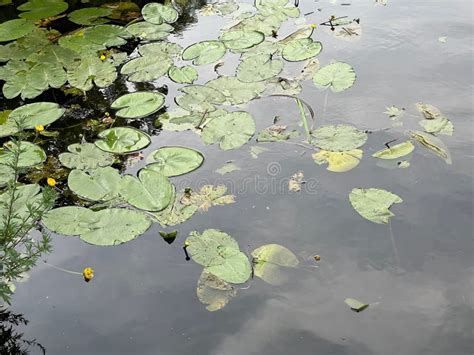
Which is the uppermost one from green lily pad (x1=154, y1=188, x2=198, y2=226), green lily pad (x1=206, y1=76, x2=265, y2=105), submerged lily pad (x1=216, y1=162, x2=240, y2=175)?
green lily pad (x1=206, y1=76, x2=265, y2=105)

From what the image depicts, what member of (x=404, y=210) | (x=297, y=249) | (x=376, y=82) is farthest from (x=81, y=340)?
(x=376, y=82)

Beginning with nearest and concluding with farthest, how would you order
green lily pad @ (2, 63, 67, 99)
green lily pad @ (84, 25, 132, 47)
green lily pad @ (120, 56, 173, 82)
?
green lily pad @ (2, 63, 67, 99) < green lily pad @ (120, 56, 173, 82) < green lily pad @ (84, 25, 132, 47)

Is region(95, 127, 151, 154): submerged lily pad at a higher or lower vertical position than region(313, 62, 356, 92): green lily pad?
lower

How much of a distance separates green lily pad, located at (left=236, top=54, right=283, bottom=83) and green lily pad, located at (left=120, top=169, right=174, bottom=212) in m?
0.99

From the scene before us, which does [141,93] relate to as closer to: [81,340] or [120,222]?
[120,222]

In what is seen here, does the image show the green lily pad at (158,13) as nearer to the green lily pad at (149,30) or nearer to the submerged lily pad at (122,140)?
the green lily pad at (149,30)

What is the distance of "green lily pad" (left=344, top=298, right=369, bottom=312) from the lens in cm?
173

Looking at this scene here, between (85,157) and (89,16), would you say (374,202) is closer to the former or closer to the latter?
Result: (85,157)

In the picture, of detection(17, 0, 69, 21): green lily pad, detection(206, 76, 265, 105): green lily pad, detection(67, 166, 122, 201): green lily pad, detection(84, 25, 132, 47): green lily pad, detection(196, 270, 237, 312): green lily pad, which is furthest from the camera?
detection(17, 0, 69, 21): green lily pad

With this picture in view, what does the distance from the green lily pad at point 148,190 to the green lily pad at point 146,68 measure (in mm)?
993

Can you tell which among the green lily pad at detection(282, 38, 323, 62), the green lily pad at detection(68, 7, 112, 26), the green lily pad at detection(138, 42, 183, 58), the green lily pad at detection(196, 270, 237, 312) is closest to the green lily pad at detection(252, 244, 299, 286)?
the green lily pad at detection(196, 270, 237, 312)

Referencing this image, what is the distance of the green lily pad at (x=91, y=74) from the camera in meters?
2.96

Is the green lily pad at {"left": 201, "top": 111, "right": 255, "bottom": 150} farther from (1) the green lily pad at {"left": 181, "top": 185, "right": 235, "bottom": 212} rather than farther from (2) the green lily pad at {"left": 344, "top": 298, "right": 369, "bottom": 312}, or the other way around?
(2) the green lily pad at {"left": 344, "top": 298, "right": 369, "bottom": 312}

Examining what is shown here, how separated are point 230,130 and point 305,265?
0.91 metres
